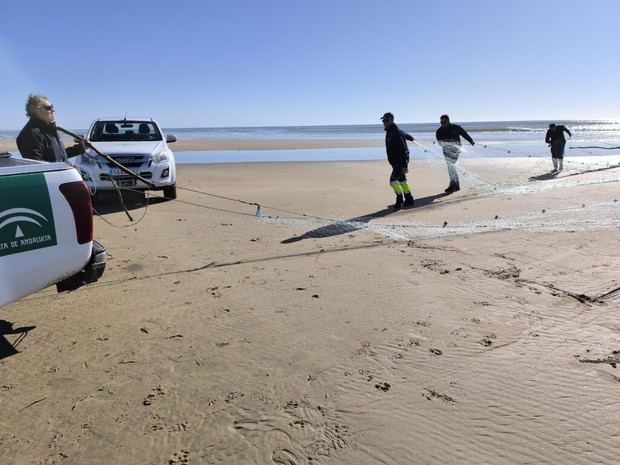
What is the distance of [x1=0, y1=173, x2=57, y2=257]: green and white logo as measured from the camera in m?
2.87

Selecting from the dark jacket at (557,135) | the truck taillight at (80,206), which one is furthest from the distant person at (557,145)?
the truck taillight at (80,206)

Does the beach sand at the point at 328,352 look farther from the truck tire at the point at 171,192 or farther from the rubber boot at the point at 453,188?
the rubber boot at the point at 453,188

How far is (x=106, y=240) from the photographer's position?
6.99 m

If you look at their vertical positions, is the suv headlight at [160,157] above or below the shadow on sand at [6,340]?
above

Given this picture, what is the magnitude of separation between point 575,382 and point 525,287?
1763 millimetres

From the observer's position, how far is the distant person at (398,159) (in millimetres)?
9508

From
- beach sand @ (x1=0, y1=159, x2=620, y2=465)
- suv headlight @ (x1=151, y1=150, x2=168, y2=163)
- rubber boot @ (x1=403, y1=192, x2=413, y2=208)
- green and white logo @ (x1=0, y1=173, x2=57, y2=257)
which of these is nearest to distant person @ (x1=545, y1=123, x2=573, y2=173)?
rubber boot @ (x1=403, y1=192, x2=413, y2=208)

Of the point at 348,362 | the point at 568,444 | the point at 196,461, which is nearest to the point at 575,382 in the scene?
the point at 568,444

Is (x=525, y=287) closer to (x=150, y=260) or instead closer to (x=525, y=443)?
(x=525, y=443)

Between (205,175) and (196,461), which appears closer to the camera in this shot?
(196,461)

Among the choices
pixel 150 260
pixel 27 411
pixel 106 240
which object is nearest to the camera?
pixel 27 411

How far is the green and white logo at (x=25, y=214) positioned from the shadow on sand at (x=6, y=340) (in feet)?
3.81

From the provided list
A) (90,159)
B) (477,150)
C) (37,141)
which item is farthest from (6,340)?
(477,150)

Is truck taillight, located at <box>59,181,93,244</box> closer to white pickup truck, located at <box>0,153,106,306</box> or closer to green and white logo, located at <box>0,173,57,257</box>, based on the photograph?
white pickup truck, located at <box>0,153,106,306</box>
